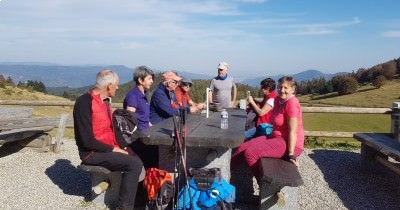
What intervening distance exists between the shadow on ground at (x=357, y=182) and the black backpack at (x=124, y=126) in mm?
3068

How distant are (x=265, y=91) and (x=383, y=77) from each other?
2664 centimetres

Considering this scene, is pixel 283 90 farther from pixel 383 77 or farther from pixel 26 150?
pixel 383 77

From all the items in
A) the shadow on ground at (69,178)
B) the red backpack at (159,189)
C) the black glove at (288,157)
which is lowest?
the shadow on ground at (69,178)

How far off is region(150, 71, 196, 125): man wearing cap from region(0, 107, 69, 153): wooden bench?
285 cm

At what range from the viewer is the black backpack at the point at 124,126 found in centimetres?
571

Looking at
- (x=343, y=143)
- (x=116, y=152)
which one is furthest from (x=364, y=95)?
(x=116, y=152)

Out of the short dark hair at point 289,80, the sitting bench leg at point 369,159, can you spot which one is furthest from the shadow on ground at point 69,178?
the sitting bench leg at point 369,159

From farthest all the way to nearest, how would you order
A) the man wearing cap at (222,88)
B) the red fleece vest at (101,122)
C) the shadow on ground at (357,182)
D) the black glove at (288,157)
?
the man wearing cap at (222,88) < the shadow on ground at (357,182) < the black glove at (288,157) < the red fleece vest at (101,122)

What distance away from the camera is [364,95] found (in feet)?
88.2

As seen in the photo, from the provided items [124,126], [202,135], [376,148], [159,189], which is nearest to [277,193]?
[202,135]

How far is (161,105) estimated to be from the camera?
650 cm

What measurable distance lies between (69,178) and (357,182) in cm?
471

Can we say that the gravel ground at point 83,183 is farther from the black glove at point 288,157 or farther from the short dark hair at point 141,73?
the short dark hair at point 141,73

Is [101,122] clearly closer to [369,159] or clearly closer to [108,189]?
[108,189]
